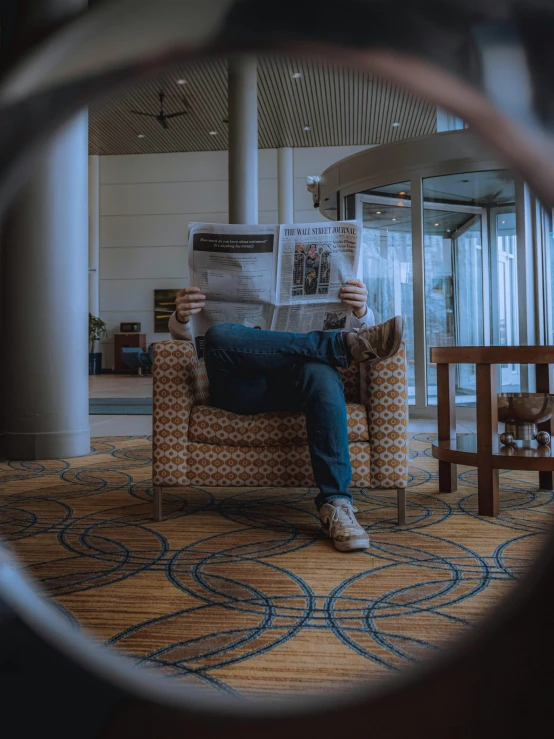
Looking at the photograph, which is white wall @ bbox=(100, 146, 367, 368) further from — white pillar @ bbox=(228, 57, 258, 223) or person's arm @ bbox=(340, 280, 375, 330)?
person's arm @ bbox=(340, 280, 375, 330)

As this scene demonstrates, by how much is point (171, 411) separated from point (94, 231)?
9.42 m

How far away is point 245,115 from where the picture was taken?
17.4 feet

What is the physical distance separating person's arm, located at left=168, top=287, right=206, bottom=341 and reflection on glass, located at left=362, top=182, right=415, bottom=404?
2.78 meters

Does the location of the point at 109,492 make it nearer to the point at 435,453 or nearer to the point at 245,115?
the point at 435,453

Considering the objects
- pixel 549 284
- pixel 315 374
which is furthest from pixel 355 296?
pixel 549 284

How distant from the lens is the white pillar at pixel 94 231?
10039 mm

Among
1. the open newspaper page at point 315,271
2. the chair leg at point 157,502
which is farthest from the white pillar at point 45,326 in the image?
the open newspaper page at point 315,271

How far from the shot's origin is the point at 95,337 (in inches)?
397

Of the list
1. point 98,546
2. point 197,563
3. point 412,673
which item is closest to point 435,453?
point 197,563

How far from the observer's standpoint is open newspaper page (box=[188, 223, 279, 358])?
1.59 m

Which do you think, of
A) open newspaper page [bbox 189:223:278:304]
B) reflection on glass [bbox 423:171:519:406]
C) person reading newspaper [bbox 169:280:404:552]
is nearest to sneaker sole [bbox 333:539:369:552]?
person reading newspaper [bbox 169:280:404:552]

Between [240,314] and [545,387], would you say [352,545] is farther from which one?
[545,387]

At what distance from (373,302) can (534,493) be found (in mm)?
2874

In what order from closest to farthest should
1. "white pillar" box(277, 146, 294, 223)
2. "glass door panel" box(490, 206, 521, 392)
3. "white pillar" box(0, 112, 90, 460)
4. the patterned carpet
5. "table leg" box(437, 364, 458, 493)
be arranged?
the patterned carpet < "table leg" box(437, 364, 458, 493) < "white pillar" box(0, 112, 90, 460) < "glass door panel" box(490, 206, 521, 392) < "white pillar" box(277, 146, 294, 223)
